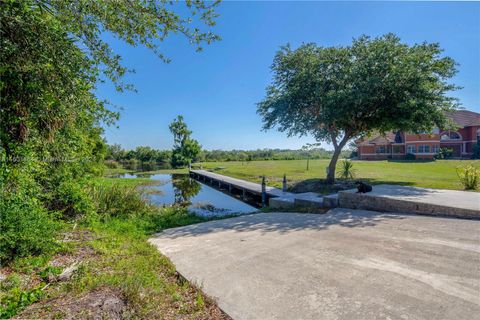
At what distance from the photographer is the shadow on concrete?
5.65 meters

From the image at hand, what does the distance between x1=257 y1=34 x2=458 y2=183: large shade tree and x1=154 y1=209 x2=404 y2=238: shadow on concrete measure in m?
4.97

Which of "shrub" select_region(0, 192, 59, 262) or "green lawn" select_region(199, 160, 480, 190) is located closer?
"shrub" select_region(0, 192, 59, 262)

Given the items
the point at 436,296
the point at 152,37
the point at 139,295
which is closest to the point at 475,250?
the point at 436,296

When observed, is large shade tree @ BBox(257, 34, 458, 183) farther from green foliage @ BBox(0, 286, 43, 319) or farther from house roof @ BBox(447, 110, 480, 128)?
house roof @ BBox(447, 110, 480, 128)

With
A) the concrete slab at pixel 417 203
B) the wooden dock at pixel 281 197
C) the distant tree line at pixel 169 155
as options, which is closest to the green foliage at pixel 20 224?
the wooden dock at pixel 281 197

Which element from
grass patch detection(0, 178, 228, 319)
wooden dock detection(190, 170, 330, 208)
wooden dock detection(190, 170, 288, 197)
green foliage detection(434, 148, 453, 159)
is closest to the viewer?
grass patch detection(0, 178, 228, 319)

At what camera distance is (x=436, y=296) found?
8.61ft

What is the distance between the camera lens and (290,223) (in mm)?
6105

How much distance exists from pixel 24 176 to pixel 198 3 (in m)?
3.49

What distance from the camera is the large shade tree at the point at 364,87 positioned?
367 inches

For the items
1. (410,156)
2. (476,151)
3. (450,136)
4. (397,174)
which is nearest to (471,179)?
(397,174)

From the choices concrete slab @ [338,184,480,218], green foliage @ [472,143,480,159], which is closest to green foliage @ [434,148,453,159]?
green foliage @ [472,143,480,159]

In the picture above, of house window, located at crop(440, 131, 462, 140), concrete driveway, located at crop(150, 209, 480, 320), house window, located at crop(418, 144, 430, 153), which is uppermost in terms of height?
house window, located at crop(440, 131, 462, 140)

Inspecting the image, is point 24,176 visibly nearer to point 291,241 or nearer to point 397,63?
point 291,241
